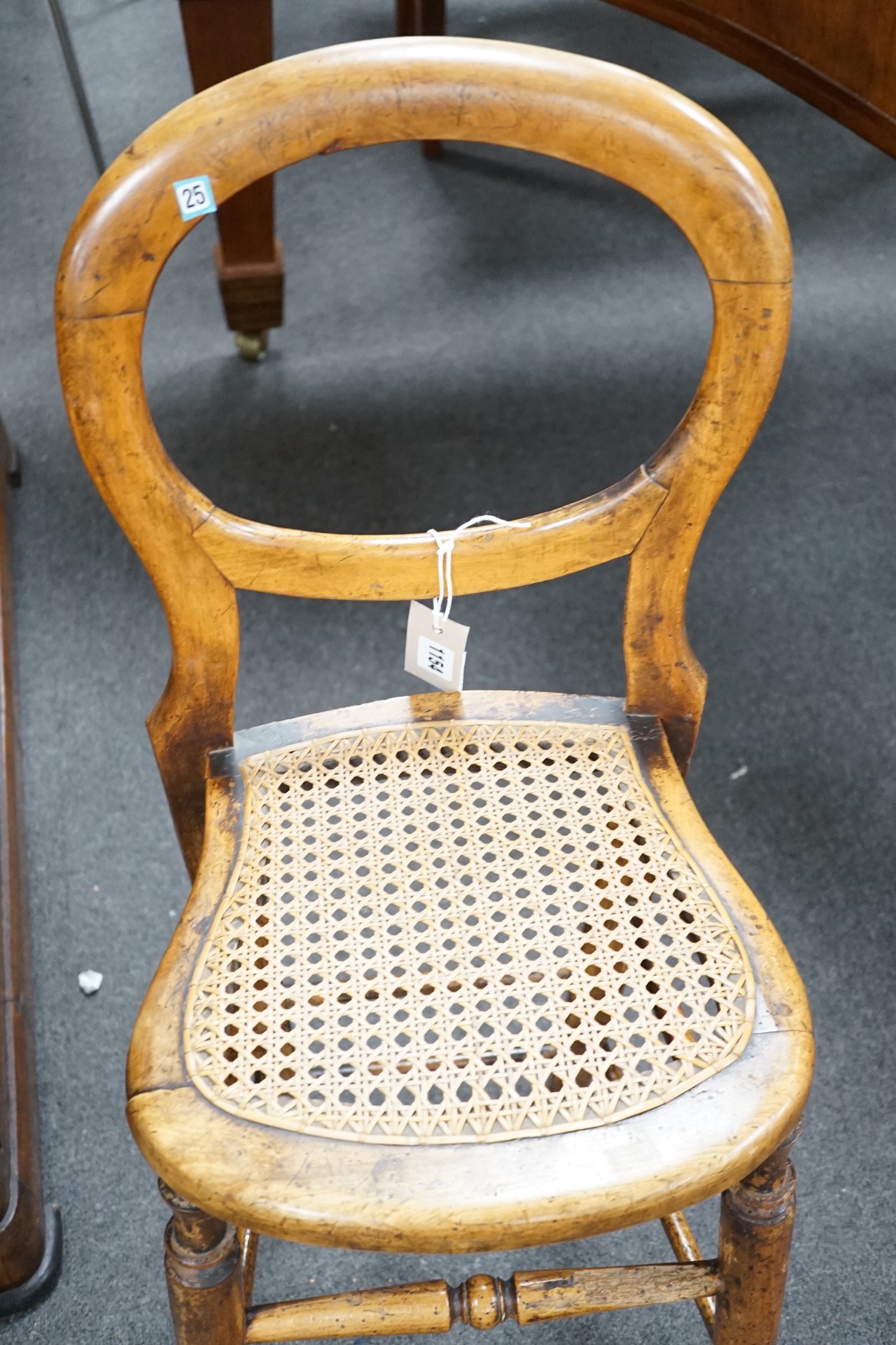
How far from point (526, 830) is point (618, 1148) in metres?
0.20

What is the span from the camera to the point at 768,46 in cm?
102

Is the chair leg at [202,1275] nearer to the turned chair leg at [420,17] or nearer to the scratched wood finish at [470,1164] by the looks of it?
the scratched wood finish at [470,1164]

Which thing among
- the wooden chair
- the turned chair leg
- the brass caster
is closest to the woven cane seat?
the wooden chair

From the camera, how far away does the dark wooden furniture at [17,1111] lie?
918mm

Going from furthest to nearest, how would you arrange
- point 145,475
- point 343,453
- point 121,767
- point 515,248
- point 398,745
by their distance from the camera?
1. point 515,248
2. point 343,453
3. point 121,767
4. point 398,745
5. point 145,475

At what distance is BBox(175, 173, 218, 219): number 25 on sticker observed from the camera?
2.04 feet

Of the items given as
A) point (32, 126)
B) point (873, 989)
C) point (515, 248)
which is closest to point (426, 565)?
point (873, 989)

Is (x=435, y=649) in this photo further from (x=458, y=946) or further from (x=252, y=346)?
(x=252, y=346)

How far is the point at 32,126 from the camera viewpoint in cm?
230

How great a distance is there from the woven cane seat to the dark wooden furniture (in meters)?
0.36

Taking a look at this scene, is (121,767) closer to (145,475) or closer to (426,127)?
(145,475)

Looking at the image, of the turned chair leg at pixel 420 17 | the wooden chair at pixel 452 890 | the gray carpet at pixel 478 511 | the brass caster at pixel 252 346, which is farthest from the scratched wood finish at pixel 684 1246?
the turned chair leg at pixel 420 17

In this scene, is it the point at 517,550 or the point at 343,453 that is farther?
the point at 343,453

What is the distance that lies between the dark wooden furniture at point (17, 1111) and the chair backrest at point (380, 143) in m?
0.44
